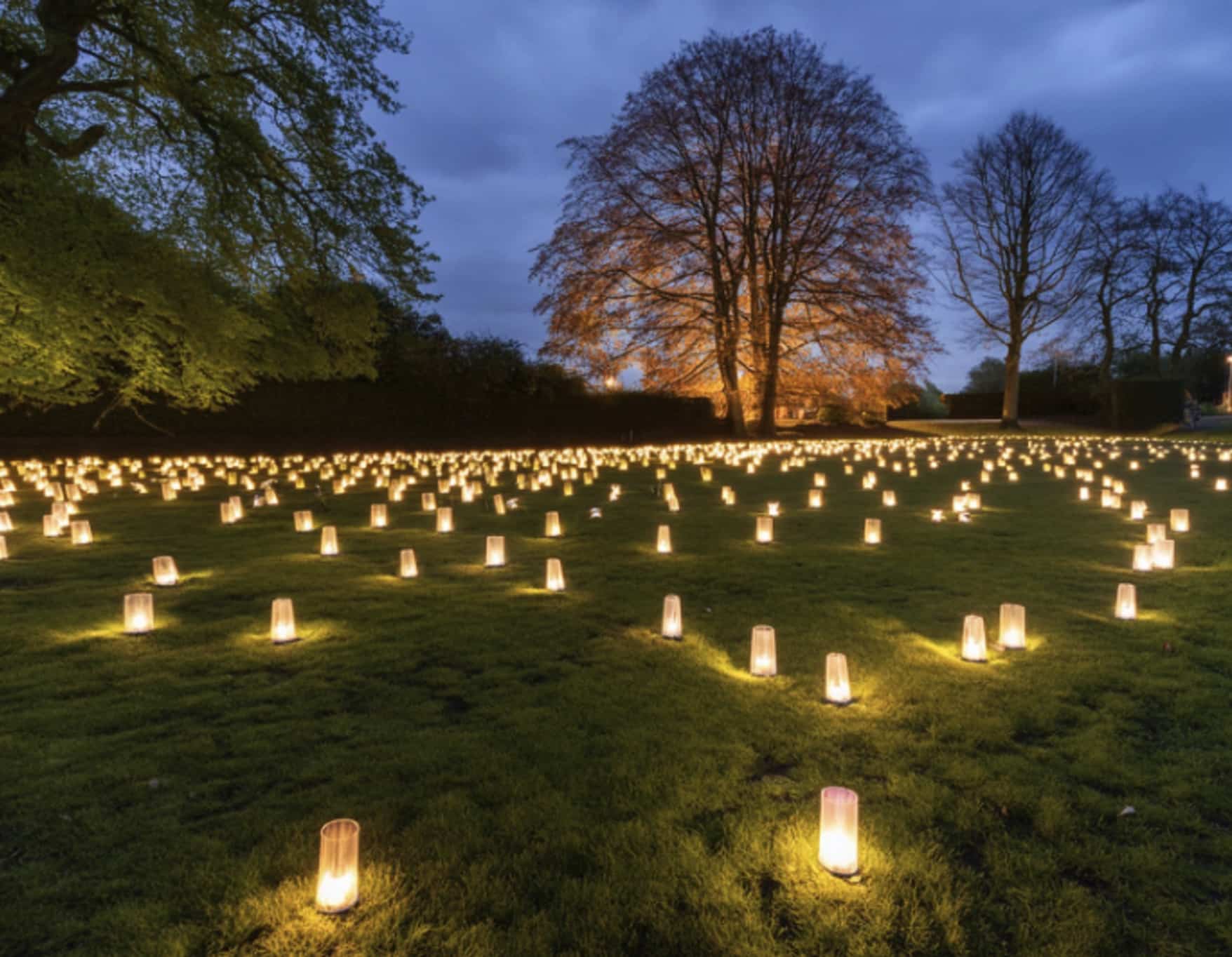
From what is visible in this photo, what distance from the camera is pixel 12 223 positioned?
34.8 ft

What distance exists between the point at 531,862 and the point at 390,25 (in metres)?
17.0

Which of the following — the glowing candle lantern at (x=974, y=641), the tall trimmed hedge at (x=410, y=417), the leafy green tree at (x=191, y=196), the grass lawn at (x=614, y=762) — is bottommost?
the grass lawn at (x=614, y=762)

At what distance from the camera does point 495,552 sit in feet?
25.9

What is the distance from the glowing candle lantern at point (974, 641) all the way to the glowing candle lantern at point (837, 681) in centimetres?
118

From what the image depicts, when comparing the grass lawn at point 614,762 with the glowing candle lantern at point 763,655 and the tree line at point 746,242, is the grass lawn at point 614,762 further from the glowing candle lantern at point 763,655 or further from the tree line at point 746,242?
the tree line at point 746,242

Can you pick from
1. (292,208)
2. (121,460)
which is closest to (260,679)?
(292,208)

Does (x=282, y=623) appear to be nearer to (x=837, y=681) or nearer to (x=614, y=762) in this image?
(x=614, y=762)

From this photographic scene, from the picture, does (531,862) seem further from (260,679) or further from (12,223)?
(12,223)

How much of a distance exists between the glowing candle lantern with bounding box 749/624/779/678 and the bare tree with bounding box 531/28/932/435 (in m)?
24.0

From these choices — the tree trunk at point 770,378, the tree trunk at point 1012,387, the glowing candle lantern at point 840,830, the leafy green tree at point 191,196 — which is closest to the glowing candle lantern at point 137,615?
the glowing candle lantern at point 840,830

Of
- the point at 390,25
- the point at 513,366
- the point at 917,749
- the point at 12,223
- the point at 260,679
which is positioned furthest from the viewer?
the point at 513,366

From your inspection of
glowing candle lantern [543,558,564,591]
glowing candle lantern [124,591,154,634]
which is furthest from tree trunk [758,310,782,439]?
glowing candle lantern [124,591,154,634]

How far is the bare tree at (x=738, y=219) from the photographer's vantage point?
27.3m

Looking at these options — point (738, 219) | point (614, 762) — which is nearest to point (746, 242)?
point (738, 219)
